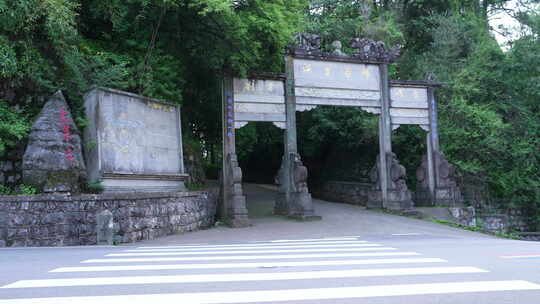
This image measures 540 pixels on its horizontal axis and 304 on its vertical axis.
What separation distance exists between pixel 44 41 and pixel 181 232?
241 inches

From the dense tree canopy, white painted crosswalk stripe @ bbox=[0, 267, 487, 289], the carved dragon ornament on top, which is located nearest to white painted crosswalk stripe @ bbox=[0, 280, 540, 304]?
white painted crosswalk stripe @ bbox=[0, 267, 487, 289]

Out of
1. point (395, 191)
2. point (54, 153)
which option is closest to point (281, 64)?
point (395, 191)

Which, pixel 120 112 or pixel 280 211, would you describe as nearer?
pixel 120 112

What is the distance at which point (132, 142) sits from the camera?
11781mm

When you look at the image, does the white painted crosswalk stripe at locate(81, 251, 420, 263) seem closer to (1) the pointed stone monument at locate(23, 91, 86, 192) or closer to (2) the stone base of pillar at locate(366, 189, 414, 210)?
(1) the pointed stone monument at locate(23, 91, 86, 192)

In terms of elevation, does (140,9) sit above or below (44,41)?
above

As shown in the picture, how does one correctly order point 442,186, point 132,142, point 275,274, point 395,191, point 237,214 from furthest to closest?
point 442,186, point 395,191, point 237,214, point 132,142, point 275,274

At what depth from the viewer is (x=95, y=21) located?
47.3 ft

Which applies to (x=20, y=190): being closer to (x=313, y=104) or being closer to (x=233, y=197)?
(x=233, y=197)

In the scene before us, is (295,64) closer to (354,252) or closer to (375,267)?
(354,252)

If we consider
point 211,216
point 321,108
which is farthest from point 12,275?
point 321,108

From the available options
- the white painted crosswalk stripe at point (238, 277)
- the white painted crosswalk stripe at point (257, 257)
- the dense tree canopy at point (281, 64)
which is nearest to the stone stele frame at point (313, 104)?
the dense tree canopy at point (281, 64)

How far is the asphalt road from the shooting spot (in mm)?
4516

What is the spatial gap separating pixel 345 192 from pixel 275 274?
16148 millimetres
